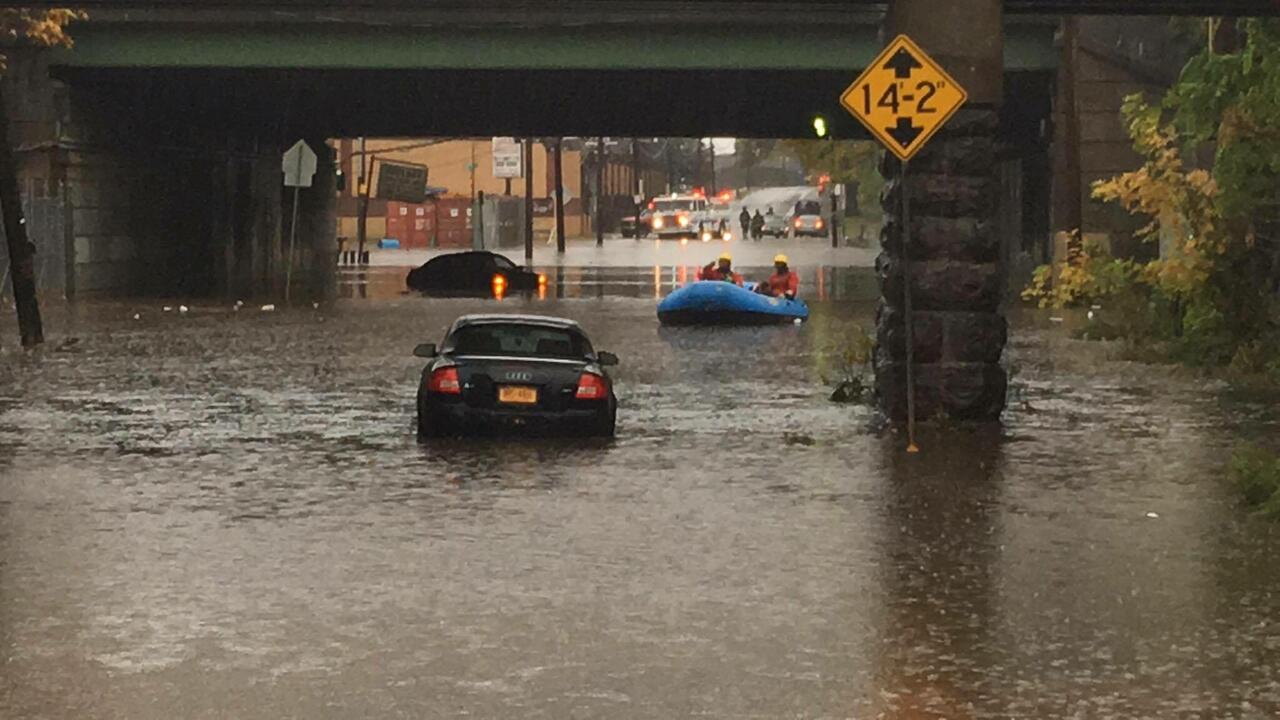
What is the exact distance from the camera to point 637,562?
13883 mm

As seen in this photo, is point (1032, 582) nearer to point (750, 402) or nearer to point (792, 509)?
point (792, 509)

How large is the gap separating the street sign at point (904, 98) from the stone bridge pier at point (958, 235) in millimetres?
1746

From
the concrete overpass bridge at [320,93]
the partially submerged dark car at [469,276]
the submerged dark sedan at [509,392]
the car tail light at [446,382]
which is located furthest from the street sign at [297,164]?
the car tail light at [446,382]

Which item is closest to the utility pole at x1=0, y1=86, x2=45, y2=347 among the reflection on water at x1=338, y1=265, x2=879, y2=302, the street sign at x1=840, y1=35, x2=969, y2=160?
the street sign at x1=840, y1=35, x2=969, y2=160

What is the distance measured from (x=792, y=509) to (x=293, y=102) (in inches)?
1758

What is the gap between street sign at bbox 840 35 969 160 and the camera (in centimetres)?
2086

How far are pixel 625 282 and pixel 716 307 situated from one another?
23.6 m

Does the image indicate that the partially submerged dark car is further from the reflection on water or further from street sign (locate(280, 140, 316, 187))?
street sign (locate(280, 140, 316, 187))

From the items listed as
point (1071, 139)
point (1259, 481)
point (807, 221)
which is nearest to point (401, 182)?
point (807, 221)

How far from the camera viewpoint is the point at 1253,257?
3288 centimetres

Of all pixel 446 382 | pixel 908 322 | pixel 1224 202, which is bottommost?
pixel 446 382

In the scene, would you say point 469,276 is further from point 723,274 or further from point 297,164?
point 723,274

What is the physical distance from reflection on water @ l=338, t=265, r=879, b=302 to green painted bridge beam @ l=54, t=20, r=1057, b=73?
7896 millimetres

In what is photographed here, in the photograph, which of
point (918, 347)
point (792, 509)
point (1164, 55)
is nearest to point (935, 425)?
point (918, 347)
